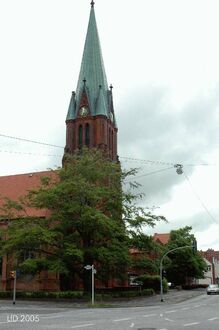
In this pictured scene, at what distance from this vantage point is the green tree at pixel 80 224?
3872 cm

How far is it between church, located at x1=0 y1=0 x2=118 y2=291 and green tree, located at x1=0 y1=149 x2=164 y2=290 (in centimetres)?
983

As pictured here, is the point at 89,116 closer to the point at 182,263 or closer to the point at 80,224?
the point at 80,224

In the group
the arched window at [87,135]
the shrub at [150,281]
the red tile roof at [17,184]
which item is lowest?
the shrub at [150,281]

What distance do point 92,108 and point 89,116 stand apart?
1.23 metres

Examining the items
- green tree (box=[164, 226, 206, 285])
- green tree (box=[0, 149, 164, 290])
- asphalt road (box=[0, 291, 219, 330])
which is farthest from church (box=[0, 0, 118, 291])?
asphalt road (box=[0, 291, 219, 330])

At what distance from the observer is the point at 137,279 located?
5275 centimetres

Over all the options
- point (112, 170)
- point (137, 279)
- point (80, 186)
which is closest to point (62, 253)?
point (80, 186)

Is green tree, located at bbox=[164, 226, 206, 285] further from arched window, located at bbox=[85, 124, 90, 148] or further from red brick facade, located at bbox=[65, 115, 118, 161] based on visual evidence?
arched window, located at bbox=[85, 124, 90, 148]

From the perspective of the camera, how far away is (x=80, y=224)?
3984cm

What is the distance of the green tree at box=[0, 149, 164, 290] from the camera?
38719mm

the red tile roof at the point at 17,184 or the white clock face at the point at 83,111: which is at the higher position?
the white clock face at the point at 83,111

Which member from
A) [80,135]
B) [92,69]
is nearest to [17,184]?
[80,135]

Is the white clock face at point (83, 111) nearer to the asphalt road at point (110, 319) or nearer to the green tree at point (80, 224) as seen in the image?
the green tree at point (80, 224)

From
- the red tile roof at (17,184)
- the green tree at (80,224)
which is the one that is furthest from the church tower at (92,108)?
the green tree at (80,224)
